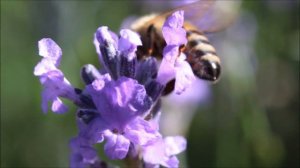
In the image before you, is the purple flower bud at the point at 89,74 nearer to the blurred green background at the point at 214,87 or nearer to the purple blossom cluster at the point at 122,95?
the purple blossom cluster at the point at 122,95

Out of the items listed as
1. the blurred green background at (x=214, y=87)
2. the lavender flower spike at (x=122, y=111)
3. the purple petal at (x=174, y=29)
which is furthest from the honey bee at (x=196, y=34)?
the blurred green background at (x=214, y=87)

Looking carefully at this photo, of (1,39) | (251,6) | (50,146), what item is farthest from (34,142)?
(251,6)

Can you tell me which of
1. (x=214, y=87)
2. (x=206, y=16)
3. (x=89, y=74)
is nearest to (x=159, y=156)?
(x=89, y=74)

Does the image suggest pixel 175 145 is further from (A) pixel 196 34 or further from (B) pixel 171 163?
(A) pixel 196 34

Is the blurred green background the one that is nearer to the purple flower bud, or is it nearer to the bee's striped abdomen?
the bee's striped abdomen

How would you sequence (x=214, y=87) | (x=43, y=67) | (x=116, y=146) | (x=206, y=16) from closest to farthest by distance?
(x=116, y=146), (x=43, y=67), (x=206, y=16), (x=214, y=87)
